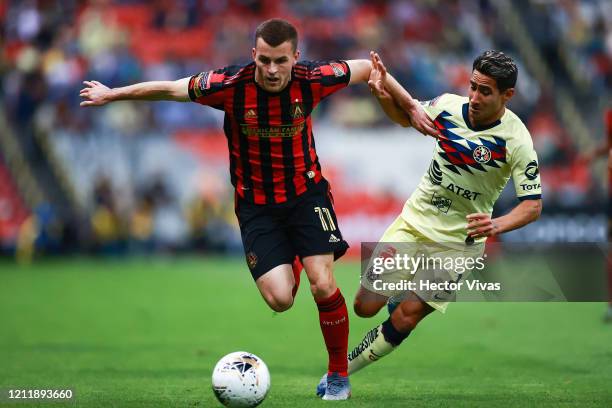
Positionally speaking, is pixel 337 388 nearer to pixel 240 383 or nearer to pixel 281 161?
pixel 240 383

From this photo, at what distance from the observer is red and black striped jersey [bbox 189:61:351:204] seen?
705 cm

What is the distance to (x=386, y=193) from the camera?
2016 centimetres

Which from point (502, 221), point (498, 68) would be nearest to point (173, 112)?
point (498, 68)

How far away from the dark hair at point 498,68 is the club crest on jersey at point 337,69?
3.15 ft

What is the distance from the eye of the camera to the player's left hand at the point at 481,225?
21.0ft

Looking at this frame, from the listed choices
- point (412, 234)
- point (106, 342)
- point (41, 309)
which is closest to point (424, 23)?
point (41, 309)

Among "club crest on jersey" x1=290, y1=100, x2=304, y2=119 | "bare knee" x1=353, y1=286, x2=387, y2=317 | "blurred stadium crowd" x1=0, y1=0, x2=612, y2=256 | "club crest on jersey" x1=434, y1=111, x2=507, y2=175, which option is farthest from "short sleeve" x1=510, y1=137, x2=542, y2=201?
"blurred stadium crowd" x1=0, y1=0, x2=612, y2=256

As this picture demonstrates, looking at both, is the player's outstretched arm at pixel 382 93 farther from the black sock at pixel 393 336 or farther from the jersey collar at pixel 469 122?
the black sock at pixel 393 336

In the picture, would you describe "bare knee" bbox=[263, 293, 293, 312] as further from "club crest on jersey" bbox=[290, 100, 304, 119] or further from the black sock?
"club crest on jersey" bbox=[290, 100, 304, 119]

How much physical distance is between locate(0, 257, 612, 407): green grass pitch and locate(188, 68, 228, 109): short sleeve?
2.05m

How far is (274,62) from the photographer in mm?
6789

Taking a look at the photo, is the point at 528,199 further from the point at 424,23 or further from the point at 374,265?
the point at 424,23

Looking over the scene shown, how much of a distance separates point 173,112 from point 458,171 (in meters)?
14.9

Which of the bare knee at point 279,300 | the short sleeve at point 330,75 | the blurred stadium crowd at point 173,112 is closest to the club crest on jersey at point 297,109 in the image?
the short sleeve at point 330,75
